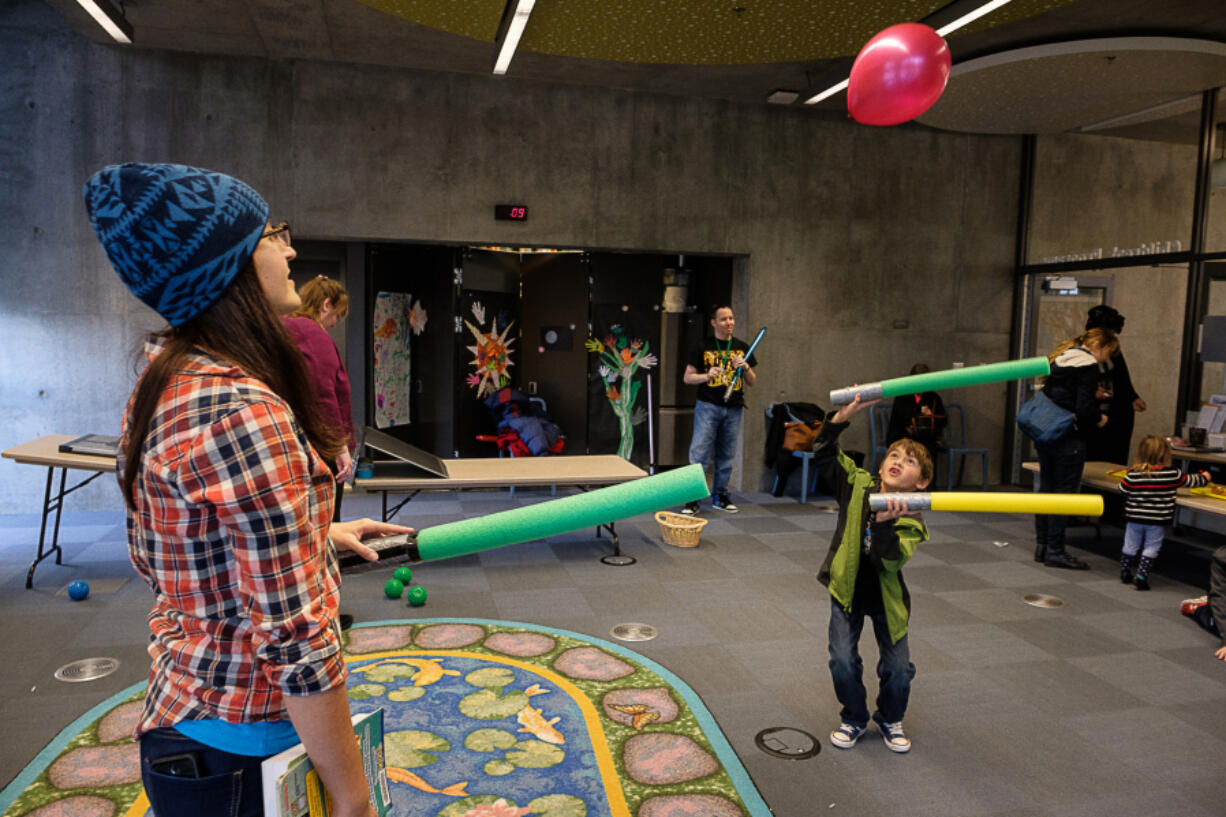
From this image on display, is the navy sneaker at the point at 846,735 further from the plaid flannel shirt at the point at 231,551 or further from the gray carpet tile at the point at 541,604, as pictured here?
the plaid flannel shirt at the point at 231,551

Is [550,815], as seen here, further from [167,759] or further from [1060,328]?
[1060,328]

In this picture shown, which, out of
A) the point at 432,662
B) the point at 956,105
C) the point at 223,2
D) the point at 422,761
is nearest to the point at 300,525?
the point at 422,761

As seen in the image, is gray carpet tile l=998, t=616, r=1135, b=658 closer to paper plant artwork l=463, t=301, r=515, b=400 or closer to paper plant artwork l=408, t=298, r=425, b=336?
paper plant artwork l=463, t=301, r=515, b=400

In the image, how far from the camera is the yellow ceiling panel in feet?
14.5

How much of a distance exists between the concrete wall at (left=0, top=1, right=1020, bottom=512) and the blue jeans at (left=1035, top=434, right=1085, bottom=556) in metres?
2.62

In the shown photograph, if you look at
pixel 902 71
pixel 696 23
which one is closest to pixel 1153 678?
pixel 902 71

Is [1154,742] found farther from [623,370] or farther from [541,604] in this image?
[623,370]

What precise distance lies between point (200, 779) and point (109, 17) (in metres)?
5.67

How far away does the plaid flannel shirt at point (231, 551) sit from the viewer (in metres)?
0.82

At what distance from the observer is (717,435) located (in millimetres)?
6695

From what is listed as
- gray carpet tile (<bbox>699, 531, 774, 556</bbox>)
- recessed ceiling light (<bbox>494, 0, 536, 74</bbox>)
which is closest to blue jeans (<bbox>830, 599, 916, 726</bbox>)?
gray carpet tile (<bbox>699, 531, 774, 556</bbox>)

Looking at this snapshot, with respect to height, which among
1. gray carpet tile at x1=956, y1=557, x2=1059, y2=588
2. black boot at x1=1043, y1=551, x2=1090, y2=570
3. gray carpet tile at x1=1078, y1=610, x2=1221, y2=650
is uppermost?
black boot at x1=1043, y1=551, x2=1090, y2=570

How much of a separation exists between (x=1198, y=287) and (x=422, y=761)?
21.5ft

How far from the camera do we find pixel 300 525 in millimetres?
858
